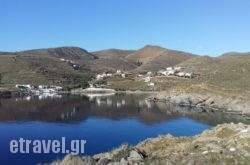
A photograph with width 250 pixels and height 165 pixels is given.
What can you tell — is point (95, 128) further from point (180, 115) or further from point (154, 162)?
point (154, 162)

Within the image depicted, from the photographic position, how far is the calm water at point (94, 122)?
62281 mm

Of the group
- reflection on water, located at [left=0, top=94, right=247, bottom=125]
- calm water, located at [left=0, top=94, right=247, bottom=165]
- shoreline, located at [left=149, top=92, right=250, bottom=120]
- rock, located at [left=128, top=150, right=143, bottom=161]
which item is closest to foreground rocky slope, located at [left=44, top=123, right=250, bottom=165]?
rock, located at [left=128, top=150, right=143, bottom=161]

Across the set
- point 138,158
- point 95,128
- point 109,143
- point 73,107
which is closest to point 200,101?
point 73,107

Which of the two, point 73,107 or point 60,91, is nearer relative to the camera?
point 73,107

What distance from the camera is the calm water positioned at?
6228 cm

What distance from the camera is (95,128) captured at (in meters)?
79.2

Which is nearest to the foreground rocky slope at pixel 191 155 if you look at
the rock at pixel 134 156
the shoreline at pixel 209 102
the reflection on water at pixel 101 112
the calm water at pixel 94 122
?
the rock at pixel 134 156

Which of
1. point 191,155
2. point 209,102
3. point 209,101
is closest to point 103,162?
Result: point 191,155

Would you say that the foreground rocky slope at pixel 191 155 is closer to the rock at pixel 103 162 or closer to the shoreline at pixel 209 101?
the rock at pixel 103 162

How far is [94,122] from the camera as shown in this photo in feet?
291

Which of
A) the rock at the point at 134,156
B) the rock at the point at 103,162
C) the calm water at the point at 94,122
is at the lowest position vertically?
the calm water at the point at 94,122

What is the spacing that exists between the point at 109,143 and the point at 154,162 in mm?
35886

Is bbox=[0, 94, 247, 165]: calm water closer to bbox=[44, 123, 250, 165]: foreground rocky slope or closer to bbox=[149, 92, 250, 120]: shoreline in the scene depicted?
bbox=[149, 92, 250, 120]: shoreline

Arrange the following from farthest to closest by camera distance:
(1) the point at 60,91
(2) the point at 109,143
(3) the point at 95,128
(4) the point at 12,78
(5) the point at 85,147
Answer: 1. (4) the point at 12,78
2. (1) the point at 60,91
3. (3) the point at 95,128
4. (2) the point at 109,143
5. (5) the point at 85,147
